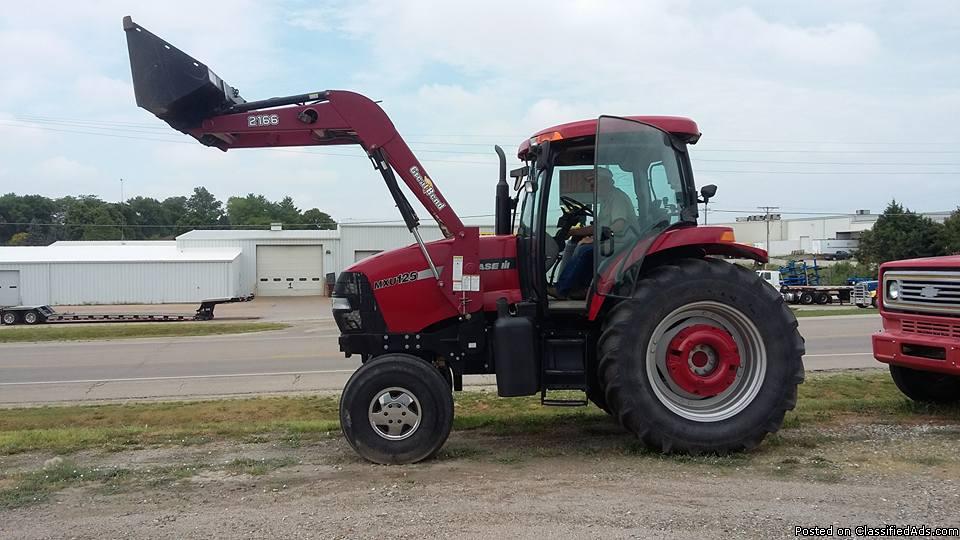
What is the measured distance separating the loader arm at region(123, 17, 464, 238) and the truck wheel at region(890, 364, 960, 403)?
198 inches

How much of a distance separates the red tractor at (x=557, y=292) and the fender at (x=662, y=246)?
0.05 feet

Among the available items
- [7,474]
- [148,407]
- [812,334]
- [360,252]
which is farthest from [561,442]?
[360,252]

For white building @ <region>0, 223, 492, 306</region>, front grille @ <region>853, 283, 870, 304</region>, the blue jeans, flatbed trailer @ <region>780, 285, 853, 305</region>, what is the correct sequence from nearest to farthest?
the blue jeans, front grille @ <region>853, 283, 870, 304</region>, flatbed trailer @ <region>780, 285, 853, 305</region>, white building @ <region>0, 223, 492, 306</region>

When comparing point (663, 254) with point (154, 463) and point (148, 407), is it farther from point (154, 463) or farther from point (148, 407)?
point (148, 407)

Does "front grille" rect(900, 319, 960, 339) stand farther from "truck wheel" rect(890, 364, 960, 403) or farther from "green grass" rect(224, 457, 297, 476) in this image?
"green grass" rect(224, 457, 297, 476)

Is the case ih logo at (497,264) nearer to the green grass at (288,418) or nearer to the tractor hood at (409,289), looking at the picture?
the tractor hood at (409,289)

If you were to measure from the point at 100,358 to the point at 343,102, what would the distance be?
13845 mm

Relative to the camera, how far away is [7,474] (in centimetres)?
584

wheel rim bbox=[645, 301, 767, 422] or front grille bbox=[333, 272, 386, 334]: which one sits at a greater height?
front grille bbox=[333, 272, 386, 334]
